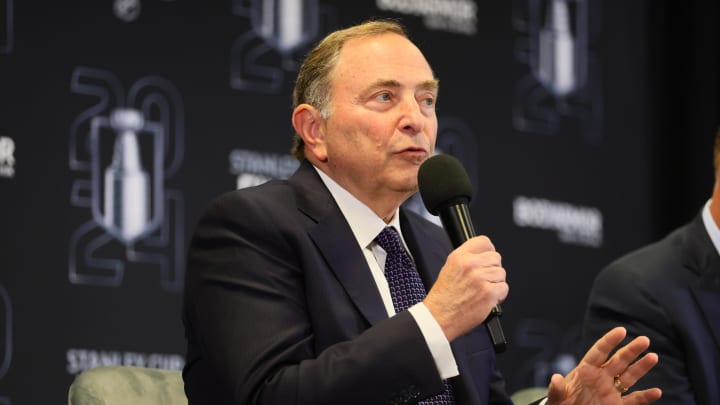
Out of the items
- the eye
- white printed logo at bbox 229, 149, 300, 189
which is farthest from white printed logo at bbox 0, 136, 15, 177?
the eye

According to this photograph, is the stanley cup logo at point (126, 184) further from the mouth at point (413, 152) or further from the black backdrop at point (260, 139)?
the mouth at point (413, 152)

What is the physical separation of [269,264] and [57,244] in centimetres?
140

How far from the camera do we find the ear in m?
3.01

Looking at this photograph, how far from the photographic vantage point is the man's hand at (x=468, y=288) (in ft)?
7.94

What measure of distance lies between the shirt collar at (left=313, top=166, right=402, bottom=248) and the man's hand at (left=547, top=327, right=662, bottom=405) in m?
0.54

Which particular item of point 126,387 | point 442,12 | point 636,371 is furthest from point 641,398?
point 442,12

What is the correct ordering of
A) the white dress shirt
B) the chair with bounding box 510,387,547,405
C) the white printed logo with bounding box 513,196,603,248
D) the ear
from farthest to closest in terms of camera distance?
the white printed logo with bounding box 513,196,603,248, the chair with bounding box 510,387,547,405, the ear, the white dress shirt

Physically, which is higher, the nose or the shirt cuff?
the nose

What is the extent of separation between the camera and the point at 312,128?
303cm

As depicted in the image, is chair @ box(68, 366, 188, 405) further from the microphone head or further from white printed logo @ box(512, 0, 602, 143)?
white printed logo @ box(512, 0, 602, 143)

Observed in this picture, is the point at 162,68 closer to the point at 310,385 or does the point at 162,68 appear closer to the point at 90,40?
the point at 90,40

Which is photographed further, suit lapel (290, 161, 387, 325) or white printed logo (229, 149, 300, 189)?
white printed logo (229, 149, 300, 189)

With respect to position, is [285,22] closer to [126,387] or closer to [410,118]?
[410,118]

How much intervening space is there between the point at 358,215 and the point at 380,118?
0.24 metres
